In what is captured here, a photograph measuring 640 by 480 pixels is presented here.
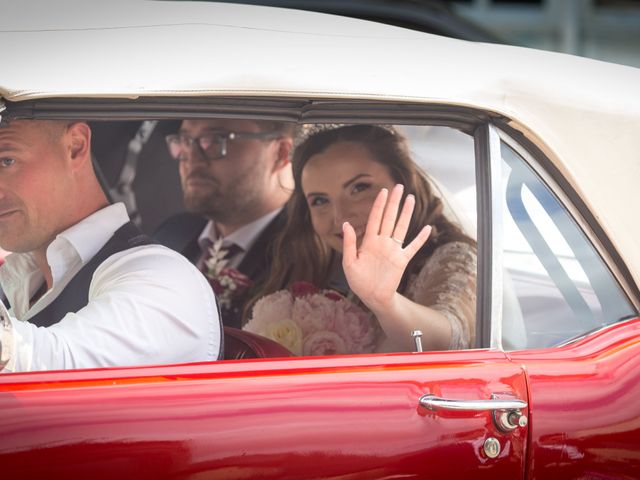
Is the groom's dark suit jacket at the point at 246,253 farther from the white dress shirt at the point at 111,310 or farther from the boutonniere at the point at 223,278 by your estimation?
the white dress shirt at the point at 111,310

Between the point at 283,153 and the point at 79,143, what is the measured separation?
0.89 m

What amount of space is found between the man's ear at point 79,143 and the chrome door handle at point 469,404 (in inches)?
38.5

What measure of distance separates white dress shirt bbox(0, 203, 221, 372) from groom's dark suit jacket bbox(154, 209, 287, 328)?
1.62 ft

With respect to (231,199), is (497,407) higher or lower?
lower

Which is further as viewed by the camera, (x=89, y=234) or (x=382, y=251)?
(x=89, y=234)

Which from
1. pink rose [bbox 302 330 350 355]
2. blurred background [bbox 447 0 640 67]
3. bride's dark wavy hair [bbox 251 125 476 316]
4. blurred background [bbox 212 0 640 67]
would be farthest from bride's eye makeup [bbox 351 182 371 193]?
blurred background [bbox 447 0 640 67]

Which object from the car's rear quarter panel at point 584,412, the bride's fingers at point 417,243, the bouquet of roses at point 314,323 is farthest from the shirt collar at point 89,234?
the car's rear quarter panel at point 584,412

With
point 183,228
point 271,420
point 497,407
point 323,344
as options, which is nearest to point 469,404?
point 497,407

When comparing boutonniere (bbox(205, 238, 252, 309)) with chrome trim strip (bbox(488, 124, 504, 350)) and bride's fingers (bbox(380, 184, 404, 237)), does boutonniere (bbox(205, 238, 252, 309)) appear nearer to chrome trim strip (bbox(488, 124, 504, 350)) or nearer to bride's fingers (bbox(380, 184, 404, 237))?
bride's fingers (bbox(380, 184, 404, 237))

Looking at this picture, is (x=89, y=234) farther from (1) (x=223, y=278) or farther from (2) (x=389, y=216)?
(1) (x=223, y=278)

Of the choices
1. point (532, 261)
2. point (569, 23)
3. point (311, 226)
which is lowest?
point (532, 261)

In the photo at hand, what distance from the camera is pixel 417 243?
2.38 metres

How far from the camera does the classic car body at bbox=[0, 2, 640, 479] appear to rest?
1888mm

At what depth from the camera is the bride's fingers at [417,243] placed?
92.5 inches
